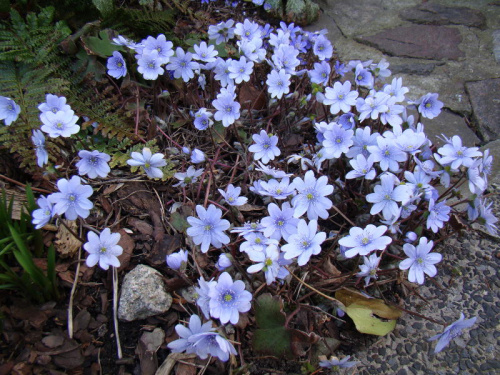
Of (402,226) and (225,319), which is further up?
(225,319)

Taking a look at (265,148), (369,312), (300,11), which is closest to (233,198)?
(265,148)

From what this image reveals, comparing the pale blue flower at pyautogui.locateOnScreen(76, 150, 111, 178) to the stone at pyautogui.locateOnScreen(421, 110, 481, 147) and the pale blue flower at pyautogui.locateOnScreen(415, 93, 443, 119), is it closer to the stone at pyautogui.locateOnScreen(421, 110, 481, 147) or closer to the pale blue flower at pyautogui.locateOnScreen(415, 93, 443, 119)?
the pale blue flower at pyautogui.locateOnScreen(415, 93, 443, 119)

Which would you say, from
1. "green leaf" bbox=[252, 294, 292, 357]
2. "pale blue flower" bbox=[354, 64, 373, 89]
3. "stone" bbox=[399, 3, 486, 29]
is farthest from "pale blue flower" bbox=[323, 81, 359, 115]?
"stone" bbox=[399, 3, 486, 29]

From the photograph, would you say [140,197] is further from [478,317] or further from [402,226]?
[478,317]

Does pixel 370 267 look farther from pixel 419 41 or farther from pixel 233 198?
pixel 419 41

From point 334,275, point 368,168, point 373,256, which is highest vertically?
point 368,168

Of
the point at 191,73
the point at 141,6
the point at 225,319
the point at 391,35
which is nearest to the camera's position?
the point at 225,319

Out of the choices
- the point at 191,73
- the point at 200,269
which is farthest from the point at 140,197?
the point at 191,73
